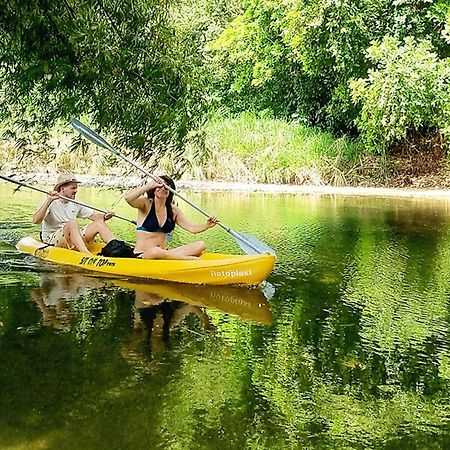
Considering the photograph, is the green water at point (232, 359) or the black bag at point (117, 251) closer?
the green water at point (232, 359)

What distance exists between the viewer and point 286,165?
18.0 meters

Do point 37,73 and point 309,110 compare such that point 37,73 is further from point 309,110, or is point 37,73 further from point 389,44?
point 309,110

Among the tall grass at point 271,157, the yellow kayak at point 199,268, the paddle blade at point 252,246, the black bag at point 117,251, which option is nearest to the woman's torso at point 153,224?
the black bag at point 117,251

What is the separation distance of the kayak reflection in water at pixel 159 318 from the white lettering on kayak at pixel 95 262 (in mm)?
757

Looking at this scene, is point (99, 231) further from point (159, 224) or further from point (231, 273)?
point (231, 273)

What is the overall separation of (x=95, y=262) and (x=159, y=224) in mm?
695

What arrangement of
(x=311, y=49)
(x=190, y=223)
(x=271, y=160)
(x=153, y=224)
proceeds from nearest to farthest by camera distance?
(x=153, y=224) → (x=190, y=223) → (x=271, y=160) → (x=311, y=49)

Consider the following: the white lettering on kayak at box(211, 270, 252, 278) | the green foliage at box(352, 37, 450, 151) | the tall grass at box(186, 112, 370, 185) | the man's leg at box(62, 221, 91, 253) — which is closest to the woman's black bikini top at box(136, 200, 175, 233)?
the white lettering on kayak at box(211, 270, 252, 278)

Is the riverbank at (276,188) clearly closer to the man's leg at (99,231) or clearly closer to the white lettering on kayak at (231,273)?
the man's leg at (99,231)

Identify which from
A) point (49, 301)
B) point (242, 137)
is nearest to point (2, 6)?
point (49, 301)

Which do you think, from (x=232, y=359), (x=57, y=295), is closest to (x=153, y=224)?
(x=57, y=295)

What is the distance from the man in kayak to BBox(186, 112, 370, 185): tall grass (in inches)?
370

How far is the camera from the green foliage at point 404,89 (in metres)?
16.5

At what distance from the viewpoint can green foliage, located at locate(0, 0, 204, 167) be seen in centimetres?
534
